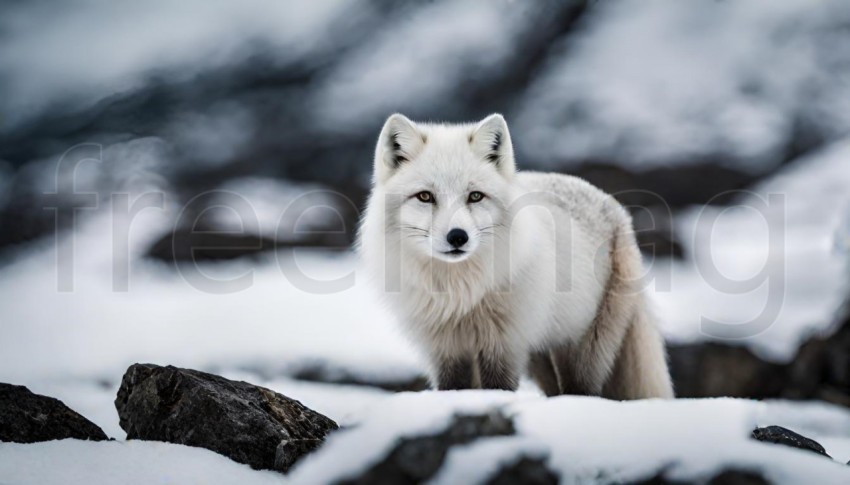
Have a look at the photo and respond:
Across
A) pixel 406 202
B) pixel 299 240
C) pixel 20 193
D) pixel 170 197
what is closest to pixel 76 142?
pixel 20 193

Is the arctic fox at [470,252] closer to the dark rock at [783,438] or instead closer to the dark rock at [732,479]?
the dark rock at [783,438]

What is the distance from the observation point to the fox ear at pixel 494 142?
313 centimetres

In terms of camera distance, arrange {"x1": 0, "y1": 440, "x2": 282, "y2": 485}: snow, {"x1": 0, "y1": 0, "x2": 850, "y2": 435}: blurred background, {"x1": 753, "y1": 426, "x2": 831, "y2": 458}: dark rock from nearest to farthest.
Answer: {"x1": 0, "y1": 440, "x2": 282, "y2": 485}: snow → {"x1": 753, "y1": 426, "x2": 831, "y2": 458}: dark rock → {"x1": 0, "y1": 0, "x2": 850, "y2": 435}: blurred background

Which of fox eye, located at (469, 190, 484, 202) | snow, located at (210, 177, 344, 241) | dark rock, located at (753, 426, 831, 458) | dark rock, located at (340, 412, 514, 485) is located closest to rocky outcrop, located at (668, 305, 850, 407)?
dark rock, located at (753, 426, 831, 458)

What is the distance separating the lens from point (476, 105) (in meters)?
10.7

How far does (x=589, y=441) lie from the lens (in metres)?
1.88

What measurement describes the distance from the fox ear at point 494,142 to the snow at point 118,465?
66.7 inches

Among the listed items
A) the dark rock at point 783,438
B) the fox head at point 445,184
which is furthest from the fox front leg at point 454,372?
the dark rock at point 783,438

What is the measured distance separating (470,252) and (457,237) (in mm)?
114

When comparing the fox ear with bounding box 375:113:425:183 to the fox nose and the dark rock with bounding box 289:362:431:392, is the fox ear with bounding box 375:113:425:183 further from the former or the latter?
the dark rock with bounding box 289:362:431:392

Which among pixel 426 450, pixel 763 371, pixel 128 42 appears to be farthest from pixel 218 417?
pixel 128 42

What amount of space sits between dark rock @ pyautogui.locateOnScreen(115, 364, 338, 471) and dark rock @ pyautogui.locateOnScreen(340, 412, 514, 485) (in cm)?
67

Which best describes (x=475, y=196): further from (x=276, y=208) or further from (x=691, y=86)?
(x=691, y=86)

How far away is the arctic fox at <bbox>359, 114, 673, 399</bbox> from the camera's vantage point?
2.97 m
